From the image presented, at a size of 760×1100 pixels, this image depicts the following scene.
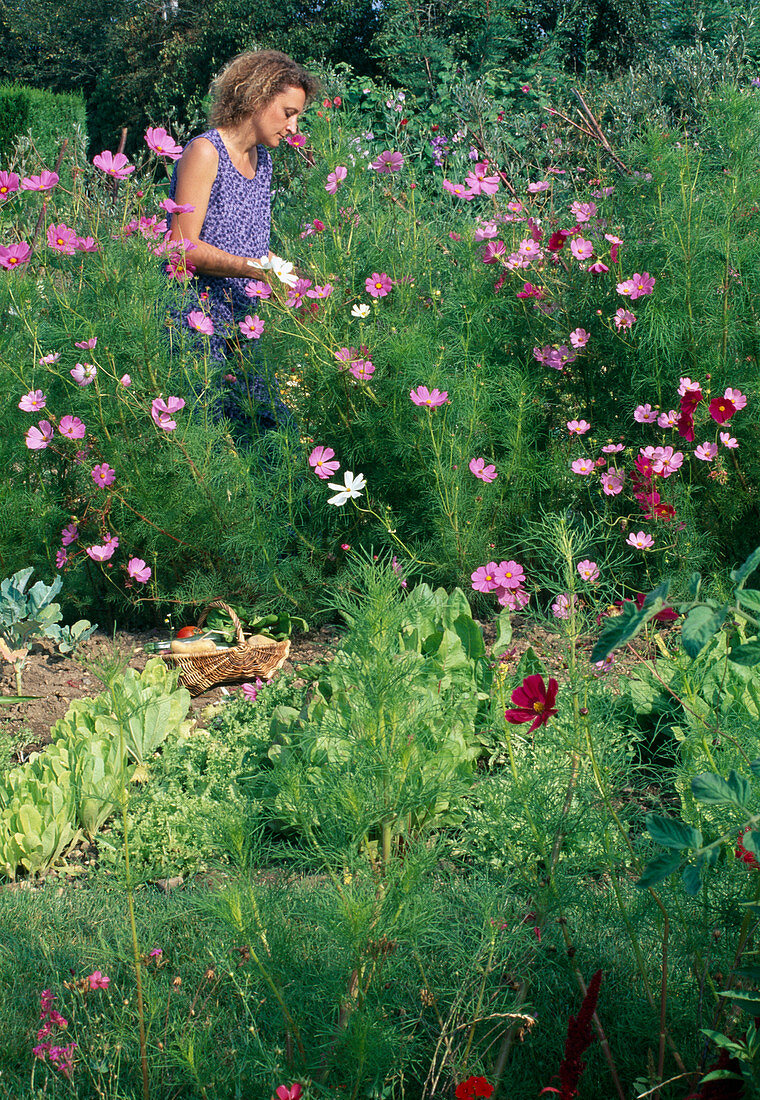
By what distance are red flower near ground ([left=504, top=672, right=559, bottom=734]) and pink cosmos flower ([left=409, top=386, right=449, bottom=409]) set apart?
178 cm

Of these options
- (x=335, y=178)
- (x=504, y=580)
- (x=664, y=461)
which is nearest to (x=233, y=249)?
A: (x=335, y=178)

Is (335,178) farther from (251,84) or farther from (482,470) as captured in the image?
(482,470)

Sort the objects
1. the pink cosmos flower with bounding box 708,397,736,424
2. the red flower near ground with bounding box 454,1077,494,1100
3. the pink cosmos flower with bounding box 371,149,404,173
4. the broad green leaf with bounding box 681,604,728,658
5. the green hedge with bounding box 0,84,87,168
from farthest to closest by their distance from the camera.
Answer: the green hedge with bounding box 0,84,87,168 → the pink cosmos flower with bounding box 371,149,404,173 → the pink cosmos flower with bounding box 708,397,736,424 → the red flower near ground with bounding box 454,1077,494,1100 → the broad green leaf with bounding box 681,604,728,658

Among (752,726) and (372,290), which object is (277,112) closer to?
(372,290)

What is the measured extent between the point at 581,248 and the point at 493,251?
12.6 inches

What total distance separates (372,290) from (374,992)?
2.54 metres

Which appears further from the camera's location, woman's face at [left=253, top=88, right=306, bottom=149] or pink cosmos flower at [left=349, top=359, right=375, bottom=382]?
woman's face at [left=253, top=88, right=306, bottom=149]

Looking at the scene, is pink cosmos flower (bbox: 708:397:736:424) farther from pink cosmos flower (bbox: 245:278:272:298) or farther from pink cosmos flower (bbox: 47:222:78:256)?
pink cosmos flower (bbox: 47:222:78:256)

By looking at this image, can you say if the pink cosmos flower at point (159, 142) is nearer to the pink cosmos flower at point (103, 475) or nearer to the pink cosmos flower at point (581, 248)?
the pink cosmos flower at point (103, 475)

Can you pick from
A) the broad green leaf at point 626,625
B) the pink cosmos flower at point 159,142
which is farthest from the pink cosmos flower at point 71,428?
the broad green leaf at point 626,625

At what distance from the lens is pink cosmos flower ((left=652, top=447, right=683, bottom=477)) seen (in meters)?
3.01

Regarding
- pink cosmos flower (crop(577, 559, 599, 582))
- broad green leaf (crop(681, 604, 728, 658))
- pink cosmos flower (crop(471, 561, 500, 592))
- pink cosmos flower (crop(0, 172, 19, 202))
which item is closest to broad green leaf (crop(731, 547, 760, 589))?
broad green leaf (crop(681, 604, 728, 658))

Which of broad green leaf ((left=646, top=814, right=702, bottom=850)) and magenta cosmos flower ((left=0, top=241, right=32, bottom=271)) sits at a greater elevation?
broad green leaf ((left=646, top=814, right=702, bottom=850))

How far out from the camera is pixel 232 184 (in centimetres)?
390
